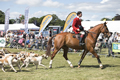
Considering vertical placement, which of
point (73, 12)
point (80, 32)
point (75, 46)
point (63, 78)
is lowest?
point (63, 78)

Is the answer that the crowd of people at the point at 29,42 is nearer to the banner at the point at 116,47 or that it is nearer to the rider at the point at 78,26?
the banner at the point at 116,47

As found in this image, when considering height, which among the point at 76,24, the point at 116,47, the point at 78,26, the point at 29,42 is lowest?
the point at 29,42

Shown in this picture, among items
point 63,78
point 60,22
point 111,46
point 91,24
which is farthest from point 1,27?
point 60,22

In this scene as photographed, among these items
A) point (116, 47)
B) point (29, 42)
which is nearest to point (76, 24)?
point (116, 47)

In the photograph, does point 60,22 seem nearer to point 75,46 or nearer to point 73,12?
point 73,12

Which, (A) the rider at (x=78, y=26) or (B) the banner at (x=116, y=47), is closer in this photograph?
(A) the rider at (x=78, y=26)

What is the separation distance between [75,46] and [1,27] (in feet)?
115

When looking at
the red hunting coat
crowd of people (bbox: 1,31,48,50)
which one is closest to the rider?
the red hunting coat

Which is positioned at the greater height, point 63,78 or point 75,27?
point 75,27

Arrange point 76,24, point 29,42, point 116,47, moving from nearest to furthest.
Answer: point 76,24 < point 116,47 < point 29,42

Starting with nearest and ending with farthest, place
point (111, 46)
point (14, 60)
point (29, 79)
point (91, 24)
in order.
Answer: point (29, 79)
point (14, 60)
point (111, 46)
point (91, 24)

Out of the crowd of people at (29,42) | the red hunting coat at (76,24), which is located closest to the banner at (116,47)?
the red hunting coat at (76,24)

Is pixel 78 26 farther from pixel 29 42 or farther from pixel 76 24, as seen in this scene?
pixel 29 42

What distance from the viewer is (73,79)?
6.50 meters
